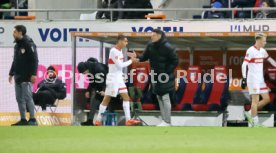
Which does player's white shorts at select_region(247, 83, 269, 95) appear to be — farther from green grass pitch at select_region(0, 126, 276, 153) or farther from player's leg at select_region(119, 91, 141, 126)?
green grass pitch at select_region(0, 126, 276, 153)

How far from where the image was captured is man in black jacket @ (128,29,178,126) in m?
21.2

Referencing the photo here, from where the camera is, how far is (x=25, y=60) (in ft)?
72.2

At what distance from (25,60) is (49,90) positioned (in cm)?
320

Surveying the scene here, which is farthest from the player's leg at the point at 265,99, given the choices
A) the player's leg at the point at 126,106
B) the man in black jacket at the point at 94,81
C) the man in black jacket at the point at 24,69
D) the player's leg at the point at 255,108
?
the man in black jacket at the point at 24,69

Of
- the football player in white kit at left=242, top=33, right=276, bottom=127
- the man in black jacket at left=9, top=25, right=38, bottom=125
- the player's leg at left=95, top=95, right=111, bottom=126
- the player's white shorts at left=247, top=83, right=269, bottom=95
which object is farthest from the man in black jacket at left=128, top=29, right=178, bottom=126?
the man in black jacket at left=9, top=25, right=38, bottom=125

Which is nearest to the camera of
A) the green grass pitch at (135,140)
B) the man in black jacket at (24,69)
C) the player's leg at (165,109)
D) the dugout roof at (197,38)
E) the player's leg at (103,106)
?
the green grass pitch at (135,140)

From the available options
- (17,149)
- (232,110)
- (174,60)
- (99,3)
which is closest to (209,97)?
(232,110)

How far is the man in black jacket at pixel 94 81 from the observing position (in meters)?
23.3

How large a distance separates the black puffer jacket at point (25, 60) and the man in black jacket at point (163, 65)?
2.26 m

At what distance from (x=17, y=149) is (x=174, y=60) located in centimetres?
808

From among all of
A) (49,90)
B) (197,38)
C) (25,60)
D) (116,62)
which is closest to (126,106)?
(116,62)

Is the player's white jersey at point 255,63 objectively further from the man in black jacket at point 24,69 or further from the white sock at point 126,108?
the man in black jacket at point 24,69

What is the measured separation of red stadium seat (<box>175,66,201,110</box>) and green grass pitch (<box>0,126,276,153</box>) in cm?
445

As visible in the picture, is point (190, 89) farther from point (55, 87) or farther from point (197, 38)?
point (55, 87)
